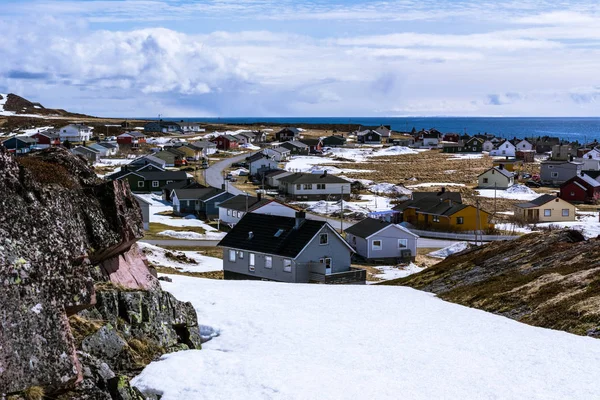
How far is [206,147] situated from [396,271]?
111535 mm

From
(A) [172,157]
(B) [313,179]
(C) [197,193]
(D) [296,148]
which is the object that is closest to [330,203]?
(B) [313,179]

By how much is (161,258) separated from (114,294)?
34.9m

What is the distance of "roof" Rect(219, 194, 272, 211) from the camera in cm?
6844

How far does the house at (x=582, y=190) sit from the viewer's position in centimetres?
9144

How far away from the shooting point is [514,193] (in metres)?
97.9

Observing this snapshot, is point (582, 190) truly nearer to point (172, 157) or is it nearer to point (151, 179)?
point (151, 179)

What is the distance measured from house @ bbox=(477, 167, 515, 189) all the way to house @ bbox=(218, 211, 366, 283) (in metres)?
63.9

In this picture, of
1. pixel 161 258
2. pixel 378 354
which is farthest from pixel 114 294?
pixel 161 258

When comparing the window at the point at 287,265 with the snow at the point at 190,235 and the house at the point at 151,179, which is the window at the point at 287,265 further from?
the house at the point at 151,179

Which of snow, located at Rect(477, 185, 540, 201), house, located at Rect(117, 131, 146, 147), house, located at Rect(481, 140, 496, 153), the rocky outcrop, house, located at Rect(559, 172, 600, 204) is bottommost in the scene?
snow, located at Rect(477, 185, 540, 201)

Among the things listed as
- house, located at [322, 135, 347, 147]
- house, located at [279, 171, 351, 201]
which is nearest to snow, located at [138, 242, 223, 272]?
house, located at [279, 171, 351, 201]

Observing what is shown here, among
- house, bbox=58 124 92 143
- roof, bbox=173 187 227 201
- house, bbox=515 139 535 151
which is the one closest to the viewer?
roof, bbox=173 187 227 201

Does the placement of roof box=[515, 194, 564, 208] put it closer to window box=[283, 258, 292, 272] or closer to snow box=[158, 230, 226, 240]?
snow box=[158, 230, 226, 240]

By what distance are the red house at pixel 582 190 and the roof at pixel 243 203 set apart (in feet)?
148
